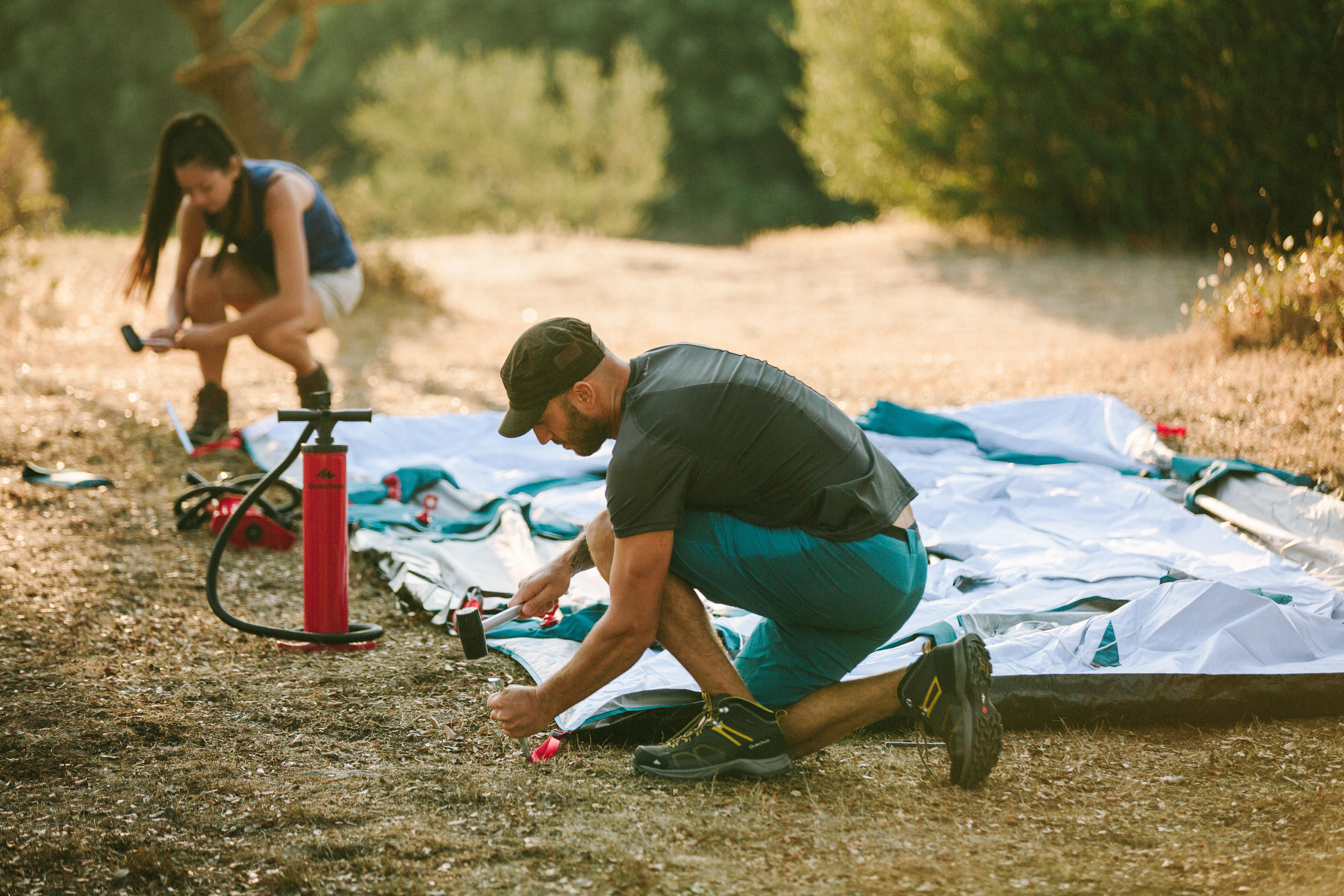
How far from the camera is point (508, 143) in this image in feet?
68.6

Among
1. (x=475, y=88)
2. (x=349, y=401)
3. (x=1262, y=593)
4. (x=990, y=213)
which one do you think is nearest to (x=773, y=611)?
(x=1262, y=593)

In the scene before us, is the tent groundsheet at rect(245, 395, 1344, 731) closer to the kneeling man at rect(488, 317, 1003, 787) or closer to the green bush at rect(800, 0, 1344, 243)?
the kneeling man at rect(488, 317, 1003, 787)

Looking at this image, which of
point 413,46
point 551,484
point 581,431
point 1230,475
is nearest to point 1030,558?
point 1230,475

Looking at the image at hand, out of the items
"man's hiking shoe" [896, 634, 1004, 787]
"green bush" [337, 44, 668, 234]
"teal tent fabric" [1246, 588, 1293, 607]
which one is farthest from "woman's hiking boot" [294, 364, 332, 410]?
"green bush" [337, 44, 668, 234]

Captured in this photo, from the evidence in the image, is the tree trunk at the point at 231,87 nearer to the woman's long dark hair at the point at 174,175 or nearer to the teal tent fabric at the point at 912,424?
the woman's long dark hair at the point at 174,175

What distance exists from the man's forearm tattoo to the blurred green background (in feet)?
14.7

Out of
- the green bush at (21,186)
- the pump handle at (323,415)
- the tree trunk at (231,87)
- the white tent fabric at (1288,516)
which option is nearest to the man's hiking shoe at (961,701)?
the pump handle at (323,415)

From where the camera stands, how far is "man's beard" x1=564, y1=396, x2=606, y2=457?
222 cm

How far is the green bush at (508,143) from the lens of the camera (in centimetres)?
2083

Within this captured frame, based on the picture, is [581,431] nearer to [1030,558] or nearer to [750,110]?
[1030,558]

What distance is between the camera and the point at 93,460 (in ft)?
15.8

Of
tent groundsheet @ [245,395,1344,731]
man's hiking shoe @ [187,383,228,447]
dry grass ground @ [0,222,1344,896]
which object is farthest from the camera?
man's hiking shoe @ [187,383,228,447]

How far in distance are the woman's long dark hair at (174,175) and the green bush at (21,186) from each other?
13.5 feet

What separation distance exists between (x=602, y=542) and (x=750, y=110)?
26.5 metres
